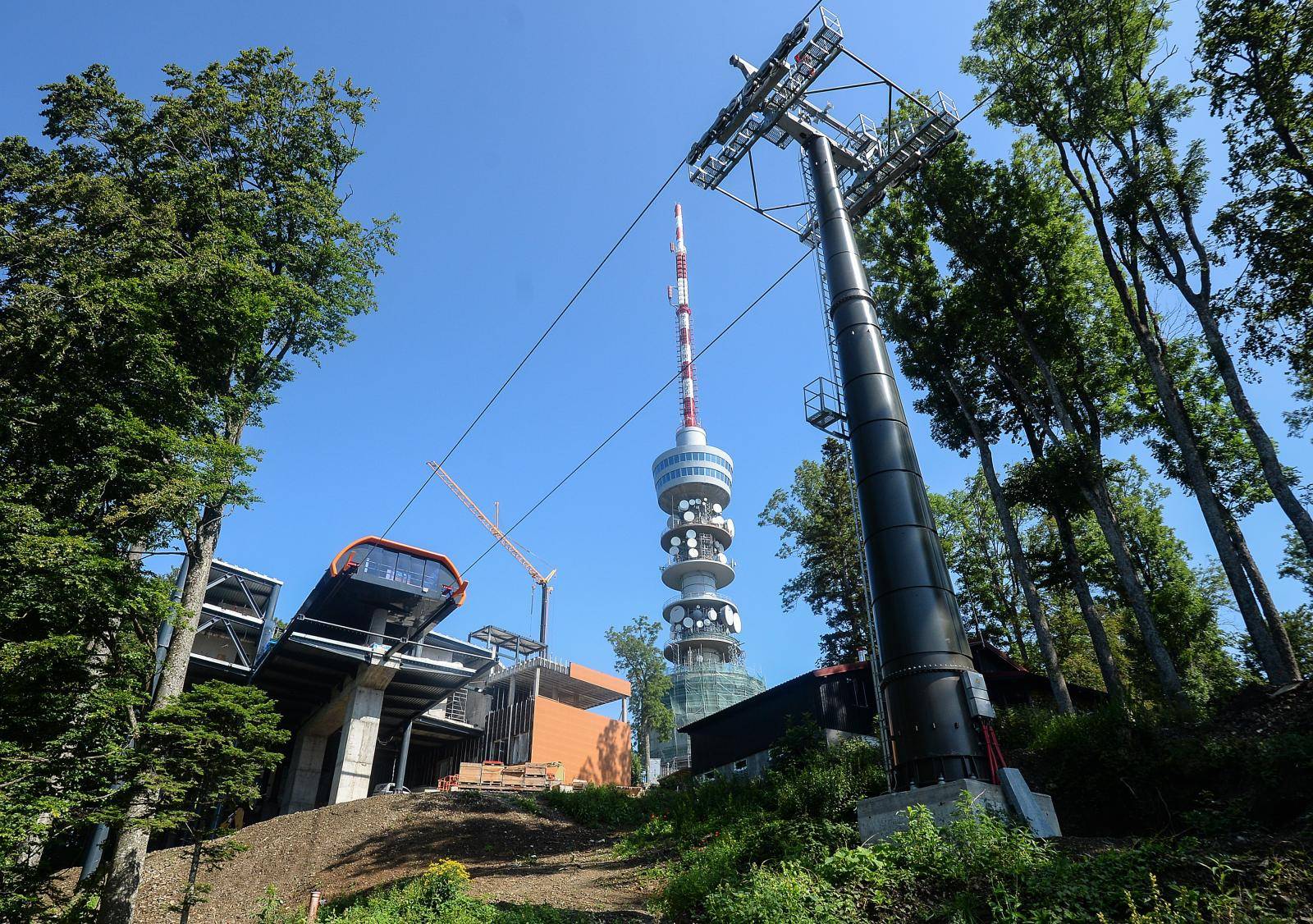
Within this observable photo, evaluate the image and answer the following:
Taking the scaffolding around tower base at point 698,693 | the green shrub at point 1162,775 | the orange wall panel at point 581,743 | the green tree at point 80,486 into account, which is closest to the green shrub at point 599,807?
the green shrub at point 1162,775

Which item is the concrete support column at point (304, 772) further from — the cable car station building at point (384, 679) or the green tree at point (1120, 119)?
the green tree at point (1120, 119)

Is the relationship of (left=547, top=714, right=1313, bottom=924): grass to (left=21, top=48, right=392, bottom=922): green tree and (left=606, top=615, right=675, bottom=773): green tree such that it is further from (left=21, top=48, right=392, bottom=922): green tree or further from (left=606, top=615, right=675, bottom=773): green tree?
(left=606, top=615, right=675, bottom=773): green tree

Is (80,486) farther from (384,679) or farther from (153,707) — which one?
(384,679)

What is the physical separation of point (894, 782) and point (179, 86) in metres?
23.6

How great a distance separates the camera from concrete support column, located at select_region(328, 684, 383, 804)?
2967 centimetres

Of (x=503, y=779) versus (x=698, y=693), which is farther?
(x=698, y=693)

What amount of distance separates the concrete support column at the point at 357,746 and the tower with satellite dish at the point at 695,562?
3804 cm

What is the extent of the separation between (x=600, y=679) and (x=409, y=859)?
34.7 m

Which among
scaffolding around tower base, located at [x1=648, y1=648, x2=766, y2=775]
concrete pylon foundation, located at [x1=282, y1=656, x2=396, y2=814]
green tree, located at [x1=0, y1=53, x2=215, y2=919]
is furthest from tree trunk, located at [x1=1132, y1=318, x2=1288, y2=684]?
scaffolding around tower base, located at [x1=648, y1=648, x2=766, y2=775]

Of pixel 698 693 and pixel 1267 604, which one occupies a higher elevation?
pixel 698 693

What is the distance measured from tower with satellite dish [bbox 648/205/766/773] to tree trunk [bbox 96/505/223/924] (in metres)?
56.3

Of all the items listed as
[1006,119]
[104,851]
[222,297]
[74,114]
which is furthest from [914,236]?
[104,851]

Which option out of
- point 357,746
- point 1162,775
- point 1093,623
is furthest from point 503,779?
point 1162,775

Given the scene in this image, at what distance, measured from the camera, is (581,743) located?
1777 inches
